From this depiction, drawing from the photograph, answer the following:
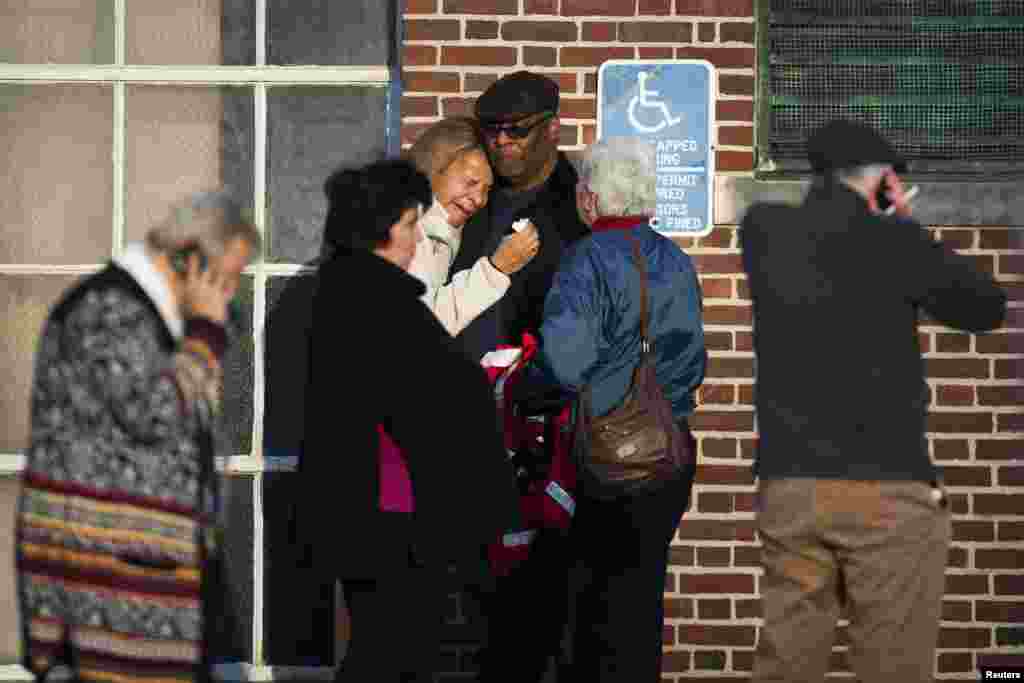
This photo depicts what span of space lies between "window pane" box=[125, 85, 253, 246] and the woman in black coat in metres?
1.69

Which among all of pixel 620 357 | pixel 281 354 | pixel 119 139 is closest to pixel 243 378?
pixel 281 354

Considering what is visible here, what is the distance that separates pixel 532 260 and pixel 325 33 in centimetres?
120

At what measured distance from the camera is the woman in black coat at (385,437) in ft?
16.4

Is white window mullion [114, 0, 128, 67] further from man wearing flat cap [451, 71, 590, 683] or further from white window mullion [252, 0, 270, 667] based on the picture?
man wearing flat cap [451, 71, 590, 683]

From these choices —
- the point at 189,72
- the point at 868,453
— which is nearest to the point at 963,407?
the point at 868,453

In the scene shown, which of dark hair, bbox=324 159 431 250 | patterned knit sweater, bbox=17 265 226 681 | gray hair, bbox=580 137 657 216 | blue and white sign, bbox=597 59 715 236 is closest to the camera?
patterned knit sweater, bbox=17 265 226 681

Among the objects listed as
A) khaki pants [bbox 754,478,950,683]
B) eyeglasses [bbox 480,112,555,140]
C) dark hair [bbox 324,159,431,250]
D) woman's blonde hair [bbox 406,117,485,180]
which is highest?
eyeglasses [bbox 480,112,555,140]

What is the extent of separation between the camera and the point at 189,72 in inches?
263

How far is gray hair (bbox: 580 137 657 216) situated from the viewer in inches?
226

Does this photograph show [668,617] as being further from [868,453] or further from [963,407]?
[868,453]

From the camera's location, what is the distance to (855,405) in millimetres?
4629

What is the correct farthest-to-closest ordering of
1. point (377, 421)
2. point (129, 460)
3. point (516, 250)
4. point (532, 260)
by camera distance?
point (532, 260), point (516, 250), point (377, 421), point (129, 460)

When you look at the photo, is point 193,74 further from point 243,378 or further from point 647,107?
point 647,107

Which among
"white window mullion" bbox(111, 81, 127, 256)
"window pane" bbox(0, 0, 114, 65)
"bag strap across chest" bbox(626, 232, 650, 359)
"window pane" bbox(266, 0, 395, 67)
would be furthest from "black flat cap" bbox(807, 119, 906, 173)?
"window pane" bbox(0, 0, 114, 65)
